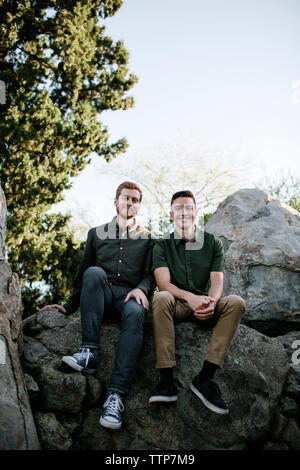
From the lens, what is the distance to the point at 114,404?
2.30 m

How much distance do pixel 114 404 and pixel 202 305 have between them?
92 cm

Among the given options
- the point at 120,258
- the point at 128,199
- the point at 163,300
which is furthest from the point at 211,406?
the point at 128,199

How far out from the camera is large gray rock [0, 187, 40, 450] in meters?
2.00

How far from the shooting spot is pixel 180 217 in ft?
10.1

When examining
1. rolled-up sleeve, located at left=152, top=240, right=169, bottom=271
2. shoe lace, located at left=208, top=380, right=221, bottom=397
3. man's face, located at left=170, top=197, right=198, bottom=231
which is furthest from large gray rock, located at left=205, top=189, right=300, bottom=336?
shoe lace, located at left=208, top=380, right=221, bottom=397

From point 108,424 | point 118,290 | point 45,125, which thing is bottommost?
point 108,424

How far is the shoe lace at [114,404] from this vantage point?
2275 millimetres

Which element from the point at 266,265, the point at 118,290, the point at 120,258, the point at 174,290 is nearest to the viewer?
the point at 174,290

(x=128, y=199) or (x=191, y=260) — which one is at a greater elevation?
(x=128, y=199)

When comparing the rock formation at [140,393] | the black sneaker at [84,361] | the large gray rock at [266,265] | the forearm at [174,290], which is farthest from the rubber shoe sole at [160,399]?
the large gray rock at [266,265]

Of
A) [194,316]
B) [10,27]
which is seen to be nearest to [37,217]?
[10,27]

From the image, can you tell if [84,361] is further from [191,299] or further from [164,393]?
[191,299]

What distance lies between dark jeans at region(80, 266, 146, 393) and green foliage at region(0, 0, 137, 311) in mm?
4658

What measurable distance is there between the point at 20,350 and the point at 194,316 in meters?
1.38
